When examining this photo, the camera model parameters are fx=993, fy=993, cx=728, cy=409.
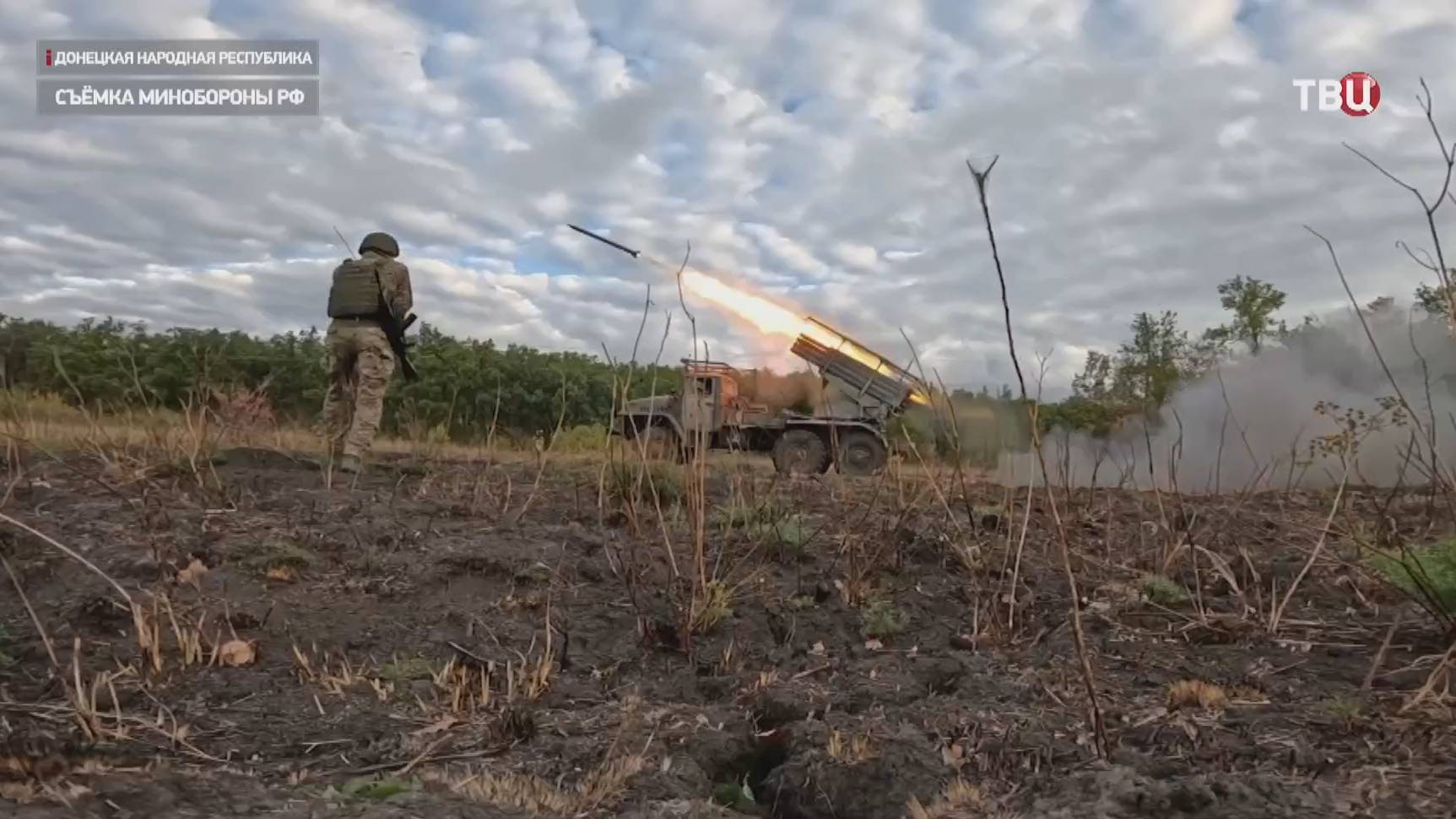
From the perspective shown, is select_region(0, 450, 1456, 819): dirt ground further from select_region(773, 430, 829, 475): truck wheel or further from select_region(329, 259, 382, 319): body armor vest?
select_region(773, 430, 829, 475): truck wheel

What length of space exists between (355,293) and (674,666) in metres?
4.67

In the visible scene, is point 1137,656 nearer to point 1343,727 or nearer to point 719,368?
point 1343,727

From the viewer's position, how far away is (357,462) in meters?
5.97

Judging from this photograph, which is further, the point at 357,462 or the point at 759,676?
the point at 357,462

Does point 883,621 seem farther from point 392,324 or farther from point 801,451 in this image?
point 801,451

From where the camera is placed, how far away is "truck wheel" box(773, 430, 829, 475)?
48.3 ft

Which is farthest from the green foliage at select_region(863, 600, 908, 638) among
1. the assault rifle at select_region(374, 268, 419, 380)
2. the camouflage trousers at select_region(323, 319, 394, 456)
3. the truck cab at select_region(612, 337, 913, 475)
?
the truck cab at select_region(612, 337, 913, 475)

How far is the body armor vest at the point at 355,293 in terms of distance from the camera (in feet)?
22.2

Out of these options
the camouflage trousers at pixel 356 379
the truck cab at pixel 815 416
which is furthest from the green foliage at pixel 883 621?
the truck cab at pixel 815 416

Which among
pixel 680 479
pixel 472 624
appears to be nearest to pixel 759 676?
pixel 472 624

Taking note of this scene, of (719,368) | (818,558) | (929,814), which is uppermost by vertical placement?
(719,368)

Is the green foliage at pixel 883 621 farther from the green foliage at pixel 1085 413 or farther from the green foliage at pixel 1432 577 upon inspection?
the green foliage at pixel 1085 413

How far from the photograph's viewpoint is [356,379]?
7.07 m

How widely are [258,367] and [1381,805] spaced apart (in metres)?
19.3
